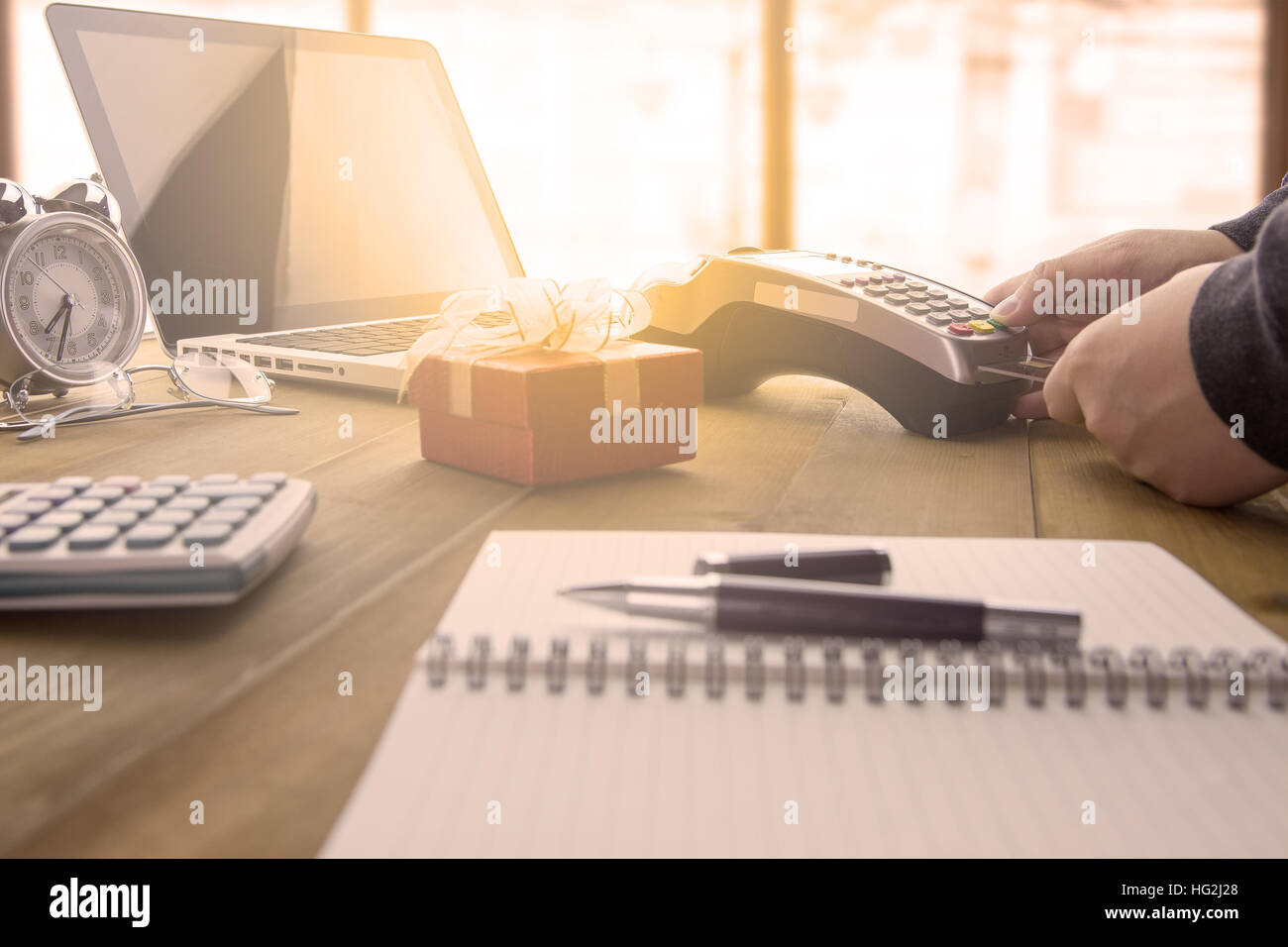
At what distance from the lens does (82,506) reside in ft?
1.51

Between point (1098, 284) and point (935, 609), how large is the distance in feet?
1.94

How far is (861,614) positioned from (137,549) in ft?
0.92

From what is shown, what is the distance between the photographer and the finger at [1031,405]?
79 centimetres

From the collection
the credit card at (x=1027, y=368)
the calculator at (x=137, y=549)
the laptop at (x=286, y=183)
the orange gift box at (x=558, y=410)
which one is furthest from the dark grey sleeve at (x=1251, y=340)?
the laptop at (x=286, y=183)

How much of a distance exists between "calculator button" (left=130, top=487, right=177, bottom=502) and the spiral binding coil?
197 mm

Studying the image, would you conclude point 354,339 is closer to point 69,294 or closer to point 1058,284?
point 69,294

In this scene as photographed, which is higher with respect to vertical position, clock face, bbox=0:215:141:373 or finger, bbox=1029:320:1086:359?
clock face, bbox=0:215:141:373

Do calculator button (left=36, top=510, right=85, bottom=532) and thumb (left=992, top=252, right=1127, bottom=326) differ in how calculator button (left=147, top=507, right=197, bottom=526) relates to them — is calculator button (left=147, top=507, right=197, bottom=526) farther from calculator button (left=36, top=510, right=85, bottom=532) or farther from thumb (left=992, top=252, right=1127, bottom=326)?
thumb (left=992, top=252, right=1127, bottom=326)

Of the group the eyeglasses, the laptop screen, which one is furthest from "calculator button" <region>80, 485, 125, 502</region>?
the laptop screen

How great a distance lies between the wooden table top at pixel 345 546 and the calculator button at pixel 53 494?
8 cm

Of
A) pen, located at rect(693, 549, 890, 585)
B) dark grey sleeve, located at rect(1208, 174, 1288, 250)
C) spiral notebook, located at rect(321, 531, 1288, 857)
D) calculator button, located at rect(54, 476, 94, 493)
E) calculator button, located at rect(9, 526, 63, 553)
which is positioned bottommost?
spiral notebook, located at rect(321, 531, 1288, 857)

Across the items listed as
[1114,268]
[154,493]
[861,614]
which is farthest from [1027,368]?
[154,493]

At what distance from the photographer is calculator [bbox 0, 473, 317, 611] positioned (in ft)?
1.35

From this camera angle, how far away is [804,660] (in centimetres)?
34
